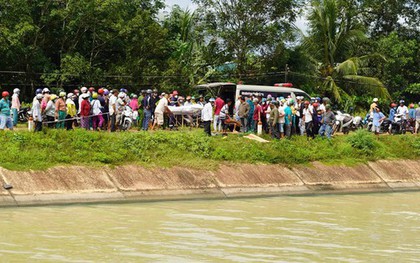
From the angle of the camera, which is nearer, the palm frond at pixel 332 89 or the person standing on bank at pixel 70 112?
the person standing on bank at pixel 70 112

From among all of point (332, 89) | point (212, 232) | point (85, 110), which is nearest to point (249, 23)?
point (332, 89)

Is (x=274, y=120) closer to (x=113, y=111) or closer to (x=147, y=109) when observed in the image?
(x=147, y=109)

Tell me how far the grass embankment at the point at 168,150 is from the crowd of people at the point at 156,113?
0.90 metres

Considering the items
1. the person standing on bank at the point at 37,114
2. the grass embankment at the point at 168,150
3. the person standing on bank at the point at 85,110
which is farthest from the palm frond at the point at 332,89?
the person standing on bank at the point at 37,114

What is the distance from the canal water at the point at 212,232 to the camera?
1555 centimetres

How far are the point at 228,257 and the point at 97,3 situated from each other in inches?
999

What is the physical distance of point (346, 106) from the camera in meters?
45.4

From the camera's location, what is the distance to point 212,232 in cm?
1811

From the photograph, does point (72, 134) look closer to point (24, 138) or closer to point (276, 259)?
point (24, 138)

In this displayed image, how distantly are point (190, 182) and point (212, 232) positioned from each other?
667 centimetres

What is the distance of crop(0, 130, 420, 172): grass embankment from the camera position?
23.8m

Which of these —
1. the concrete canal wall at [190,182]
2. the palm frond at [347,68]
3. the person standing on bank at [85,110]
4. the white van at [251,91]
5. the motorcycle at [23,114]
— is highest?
the palm frond at [347,68]

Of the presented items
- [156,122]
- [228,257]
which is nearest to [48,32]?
[156,122]

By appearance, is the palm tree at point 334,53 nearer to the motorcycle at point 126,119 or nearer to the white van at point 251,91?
the white van at point 251,91
